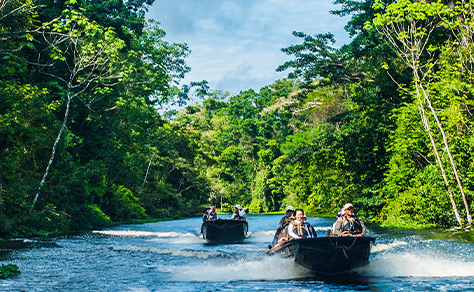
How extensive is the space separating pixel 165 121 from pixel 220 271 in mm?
43591

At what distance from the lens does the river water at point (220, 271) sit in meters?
9.45

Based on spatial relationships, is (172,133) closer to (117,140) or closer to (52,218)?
(117,140)

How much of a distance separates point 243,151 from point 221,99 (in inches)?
1487

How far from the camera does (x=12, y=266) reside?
10641mm

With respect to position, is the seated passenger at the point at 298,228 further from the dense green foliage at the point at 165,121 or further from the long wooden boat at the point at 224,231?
the long wooden boat at the point at 224,231

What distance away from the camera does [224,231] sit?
21.5 m

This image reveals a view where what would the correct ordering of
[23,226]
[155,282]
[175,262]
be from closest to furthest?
[155,282] < [175,262] < [23,226]

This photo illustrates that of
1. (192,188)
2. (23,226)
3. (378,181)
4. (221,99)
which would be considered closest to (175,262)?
(23,226)

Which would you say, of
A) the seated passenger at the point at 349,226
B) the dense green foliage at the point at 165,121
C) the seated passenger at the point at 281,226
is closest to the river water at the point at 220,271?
the seated passenger at the point at 349,226

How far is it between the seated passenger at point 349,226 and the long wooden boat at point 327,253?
124cm

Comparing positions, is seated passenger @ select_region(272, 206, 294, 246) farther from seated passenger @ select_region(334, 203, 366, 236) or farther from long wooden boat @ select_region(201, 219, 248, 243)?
long wooden boat @ select_region(201, 219, 248, 243)

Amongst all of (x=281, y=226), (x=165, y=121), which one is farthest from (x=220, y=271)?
(x=165, y=121)

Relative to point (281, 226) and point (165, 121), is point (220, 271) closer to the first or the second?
point (281, 226)

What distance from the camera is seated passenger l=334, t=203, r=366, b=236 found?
41.0ft
